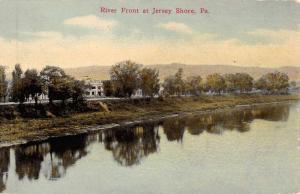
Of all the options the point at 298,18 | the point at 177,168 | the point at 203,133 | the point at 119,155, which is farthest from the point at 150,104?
the point at 298,18

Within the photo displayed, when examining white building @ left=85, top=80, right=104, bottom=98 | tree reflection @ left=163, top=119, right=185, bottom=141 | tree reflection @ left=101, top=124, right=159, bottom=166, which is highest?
white building @ left=85, top=80, right=104, bottom=98

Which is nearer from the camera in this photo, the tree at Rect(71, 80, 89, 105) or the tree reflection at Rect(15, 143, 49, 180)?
the tree reflection at Rect(15, 143, 49, 180)

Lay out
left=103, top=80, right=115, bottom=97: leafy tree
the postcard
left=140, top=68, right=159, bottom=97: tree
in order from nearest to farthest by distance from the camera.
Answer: the postcard
left=140, top=68, right=159, bottom=97: tree
left=103, top=80, right=115, bottom=97: leafy tree

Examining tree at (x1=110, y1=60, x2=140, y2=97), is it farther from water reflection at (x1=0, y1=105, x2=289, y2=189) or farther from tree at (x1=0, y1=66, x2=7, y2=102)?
tree at (x1=0, y1=66, x2=7, y2=102)

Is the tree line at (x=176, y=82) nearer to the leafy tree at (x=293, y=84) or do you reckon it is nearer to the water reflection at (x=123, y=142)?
the leafy tree at (x=293, y=84)

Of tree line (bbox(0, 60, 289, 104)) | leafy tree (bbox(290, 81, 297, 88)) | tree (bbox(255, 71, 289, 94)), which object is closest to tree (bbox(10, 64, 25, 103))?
tree line (bbox(0, 60, 289, 104))

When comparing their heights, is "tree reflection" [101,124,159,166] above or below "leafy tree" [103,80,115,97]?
below
